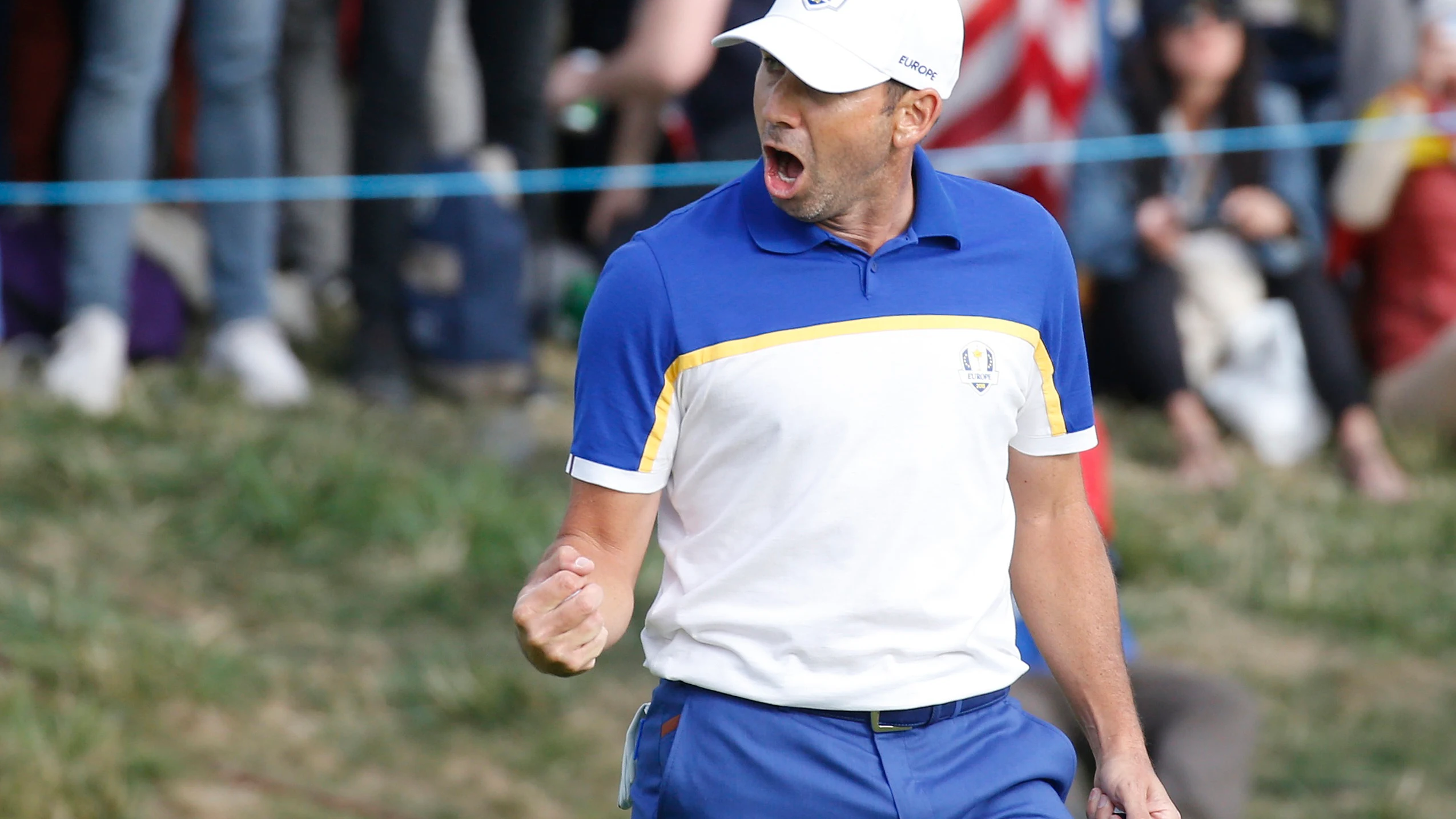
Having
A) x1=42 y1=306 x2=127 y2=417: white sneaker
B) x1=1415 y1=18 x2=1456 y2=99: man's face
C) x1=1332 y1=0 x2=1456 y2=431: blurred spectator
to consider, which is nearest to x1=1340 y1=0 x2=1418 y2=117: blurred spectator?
x1=1332 y1=0 x2=1456 y2=431: blurred spectator

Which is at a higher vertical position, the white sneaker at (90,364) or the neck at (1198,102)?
the neck at (1198,102)

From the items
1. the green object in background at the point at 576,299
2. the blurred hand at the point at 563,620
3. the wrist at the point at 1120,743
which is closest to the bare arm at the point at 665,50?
the green object in background at the point at 576,299

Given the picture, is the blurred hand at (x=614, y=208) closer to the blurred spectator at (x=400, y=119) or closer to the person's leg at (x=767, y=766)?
the blurred spectator at (x=400, y=119)

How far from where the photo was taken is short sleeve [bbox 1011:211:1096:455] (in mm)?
2486

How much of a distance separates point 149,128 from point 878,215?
13.8 ft

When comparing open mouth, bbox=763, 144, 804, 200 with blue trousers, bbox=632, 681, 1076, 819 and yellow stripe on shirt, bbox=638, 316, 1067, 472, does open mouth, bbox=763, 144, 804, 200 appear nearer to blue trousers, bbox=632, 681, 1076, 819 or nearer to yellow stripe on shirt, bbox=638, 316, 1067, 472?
yellow stripe on shirt, bbox=638, 316, 1067, 472

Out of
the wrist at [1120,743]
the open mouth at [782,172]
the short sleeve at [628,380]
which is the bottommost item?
the wrist at [1120,743]

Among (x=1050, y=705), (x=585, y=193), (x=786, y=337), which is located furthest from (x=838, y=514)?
(x=585, y=193)

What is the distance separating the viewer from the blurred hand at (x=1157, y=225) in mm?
6629

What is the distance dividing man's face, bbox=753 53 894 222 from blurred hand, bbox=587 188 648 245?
391cm

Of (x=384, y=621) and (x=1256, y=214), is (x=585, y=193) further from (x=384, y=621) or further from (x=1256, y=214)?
(x=384, y=621)

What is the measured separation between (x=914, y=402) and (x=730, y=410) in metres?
0.24

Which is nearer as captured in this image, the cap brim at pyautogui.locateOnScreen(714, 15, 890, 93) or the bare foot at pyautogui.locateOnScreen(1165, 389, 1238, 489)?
the cap brim at pyautogui.locateOnScreen(714, 15, 890, 93)

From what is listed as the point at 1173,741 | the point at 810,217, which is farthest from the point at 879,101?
the point at 1173,741
